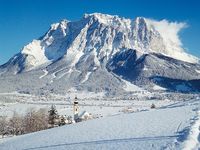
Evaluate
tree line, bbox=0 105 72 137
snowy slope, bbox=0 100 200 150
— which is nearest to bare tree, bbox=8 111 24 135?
tree line, bbox=0 105 72 137

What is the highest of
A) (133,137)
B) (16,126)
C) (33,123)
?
(33,123)

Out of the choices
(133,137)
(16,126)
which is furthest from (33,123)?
(133,137)

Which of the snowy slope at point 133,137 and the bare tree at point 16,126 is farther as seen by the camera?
the bare tree at point 16,126

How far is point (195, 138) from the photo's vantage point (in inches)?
1358

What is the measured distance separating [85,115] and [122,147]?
4541 inches

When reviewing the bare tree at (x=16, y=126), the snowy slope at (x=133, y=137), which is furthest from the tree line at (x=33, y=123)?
the snowy slope at (x=133, y=137)

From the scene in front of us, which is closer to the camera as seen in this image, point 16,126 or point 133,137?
point 133,137

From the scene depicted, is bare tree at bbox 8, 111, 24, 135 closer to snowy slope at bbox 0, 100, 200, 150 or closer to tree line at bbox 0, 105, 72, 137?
tree line at bbox 0, 105, 72, 137

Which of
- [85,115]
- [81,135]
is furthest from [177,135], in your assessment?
[85,115]

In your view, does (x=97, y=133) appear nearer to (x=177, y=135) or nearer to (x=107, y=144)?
(x=107, y=144)

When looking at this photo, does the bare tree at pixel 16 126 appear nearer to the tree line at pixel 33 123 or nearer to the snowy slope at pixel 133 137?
the tree line at pixel 33 123

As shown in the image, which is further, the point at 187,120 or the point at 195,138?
the point at 187,120

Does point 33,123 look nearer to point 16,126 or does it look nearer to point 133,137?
point 16,126

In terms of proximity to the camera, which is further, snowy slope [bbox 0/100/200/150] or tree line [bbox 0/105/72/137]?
tree line [bbox 0/105/72/137]
